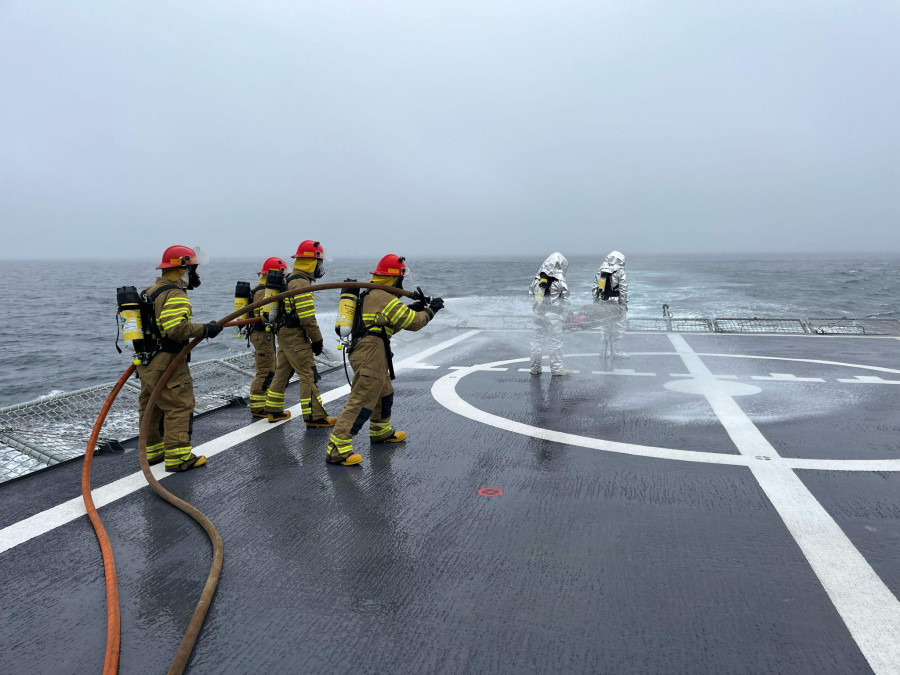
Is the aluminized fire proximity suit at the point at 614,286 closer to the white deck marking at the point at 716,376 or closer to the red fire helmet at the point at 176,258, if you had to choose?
the white deck marking at the point at 716,376

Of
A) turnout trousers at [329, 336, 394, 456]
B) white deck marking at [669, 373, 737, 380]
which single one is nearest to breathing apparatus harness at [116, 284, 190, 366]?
turnout trousers at [329, 336, 394, 456]

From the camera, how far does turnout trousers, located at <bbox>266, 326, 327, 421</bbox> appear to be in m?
6.96

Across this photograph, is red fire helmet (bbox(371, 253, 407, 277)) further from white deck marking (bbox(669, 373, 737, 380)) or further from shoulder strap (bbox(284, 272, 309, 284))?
white deck marking (bbox(669, 373, 737, 380))

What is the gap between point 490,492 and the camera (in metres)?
4.84

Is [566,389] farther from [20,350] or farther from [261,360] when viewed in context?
[20,350]

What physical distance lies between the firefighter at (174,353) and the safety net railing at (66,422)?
3.20ft

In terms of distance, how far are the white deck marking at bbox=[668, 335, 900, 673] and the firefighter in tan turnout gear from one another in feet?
15.6

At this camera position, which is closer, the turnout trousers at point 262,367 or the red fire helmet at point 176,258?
the red fire helmet at point 176,258

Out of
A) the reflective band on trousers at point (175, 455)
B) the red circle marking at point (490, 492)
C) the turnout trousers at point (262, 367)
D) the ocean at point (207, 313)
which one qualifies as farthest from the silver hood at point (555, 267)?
the reflective band on trousers at point (175, 455)

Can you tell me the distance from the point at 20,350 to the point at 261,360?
2441 cm

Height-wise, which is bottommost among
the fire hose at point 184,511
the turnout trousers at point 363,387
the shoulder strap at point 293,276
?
the fire hose at point 184,511

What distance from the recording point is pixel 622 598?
3.25 metres

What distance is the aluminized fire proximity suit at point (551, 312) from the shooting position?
32.5ft

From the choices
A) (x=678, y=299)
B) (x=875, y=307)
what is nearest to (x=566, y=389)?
(x=678, y=299)
